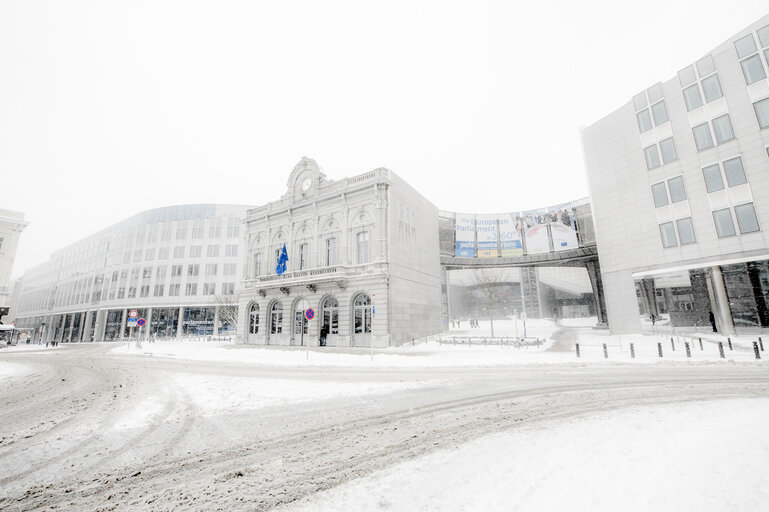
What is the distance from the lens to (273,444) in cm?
560

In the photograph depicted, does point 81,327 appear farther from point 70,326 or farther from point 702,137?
point 702,137

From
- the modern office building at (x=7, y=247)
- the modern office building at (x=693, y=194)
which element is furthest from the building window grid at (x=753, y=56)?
the modern office building at (x=7, y=247)

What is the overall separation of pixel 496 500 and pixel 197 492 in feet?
11.4

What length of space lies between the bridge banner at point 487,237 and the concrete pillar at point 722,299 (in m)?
24.4

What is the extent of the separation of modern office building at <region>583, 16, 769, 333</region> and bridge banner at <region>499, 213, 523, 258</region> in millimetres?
15008

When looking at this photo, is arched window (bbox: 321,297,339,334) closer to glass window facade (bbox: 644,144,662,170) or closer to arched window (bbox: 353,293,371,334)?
arched window (bbox: 353,293,371,334)

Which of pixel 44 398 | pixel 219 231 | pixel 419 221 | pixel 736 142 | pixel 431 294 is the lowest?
pixel 44 398

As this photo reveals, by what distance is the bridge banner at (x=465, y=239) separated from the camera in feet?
157

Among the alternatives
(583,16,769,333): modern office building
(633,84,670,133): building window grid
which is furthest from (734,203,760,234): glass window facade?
(633,84,670,133): building window grid

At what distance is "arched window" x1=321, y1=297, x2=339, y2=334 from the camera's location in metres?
28.6

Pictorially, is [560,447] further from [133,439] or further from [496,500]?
[133,439]

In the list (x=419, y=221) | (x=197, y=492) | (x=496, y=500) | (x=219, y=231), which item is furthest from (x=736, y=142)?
(x=219, y=231)

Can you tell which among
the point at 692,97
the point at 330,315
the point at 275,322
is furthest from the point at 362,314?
the point at 692,97

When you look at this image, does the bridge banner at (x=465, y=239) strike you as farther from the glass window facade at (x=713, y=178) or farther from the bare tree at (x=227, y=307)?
the bare tree at (x=227, y=307)
